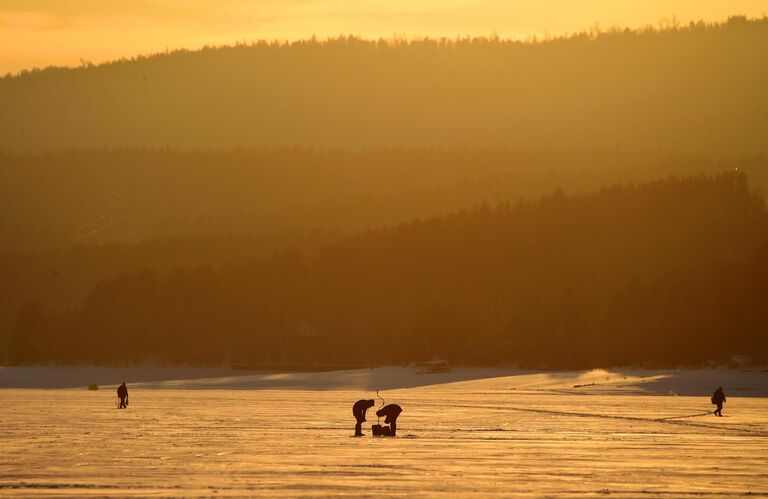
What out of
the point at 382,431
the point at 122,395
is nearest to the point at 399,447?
the point at 382,431

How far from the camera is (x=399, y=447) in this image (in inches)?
1758

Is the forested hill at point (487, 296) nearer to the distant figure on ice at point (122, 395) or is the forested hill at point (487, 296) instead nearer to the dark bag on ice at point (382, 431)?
the distant figure on ice at point (122, 395)

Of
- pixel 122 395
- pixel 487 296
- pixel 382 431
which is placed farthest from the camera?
pixel 487 296

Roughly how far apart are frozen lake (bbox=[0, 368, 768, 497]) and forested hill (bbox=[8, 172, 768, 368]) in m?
38.2

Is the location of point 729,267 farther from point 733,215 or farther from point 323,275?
point 323,275

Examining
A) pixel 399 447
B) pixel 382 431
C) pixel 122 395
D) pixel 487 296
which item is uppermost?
pixel 487 296

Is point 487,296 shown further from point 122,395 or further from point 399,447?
point 399,447

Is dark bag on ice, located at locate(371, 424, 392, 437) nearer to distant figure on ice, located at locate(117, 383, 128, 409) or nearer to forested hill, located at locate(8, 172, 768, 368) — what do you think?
distant figure on ice, located at locate(117, 383, 128, 409)

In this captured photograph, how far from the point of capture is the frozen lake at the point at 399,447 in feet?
115

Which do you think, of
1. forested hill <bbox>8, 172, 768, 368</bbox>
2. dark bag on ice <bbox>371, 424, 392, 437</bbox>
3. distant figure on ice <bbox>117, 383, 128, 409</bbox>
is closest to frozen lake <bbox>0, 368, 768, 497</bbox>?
distant figure on ice <bbox>117, 383, 128, 409</bbox>

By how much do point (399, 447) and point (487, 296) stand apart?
96258 millimetres

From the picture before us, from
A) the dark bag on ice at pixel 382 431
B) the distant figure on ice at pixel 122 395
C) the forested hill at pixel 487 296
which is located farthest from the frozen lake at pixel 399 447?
the forested hill at pixel 487 296

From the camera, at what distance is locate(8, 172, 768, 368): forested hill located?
392 feet

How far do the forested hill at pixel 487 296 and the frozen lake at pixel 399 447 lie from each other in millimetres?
38228
